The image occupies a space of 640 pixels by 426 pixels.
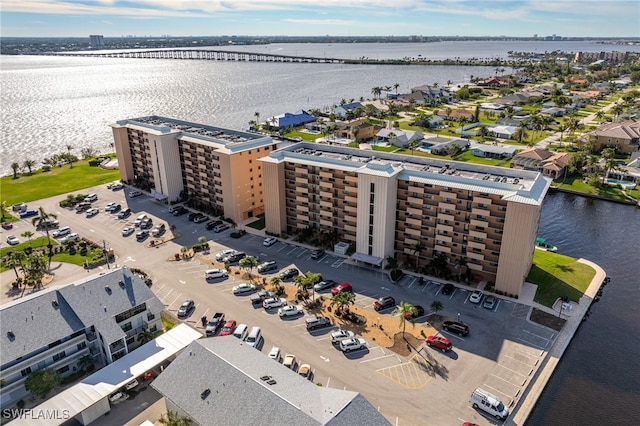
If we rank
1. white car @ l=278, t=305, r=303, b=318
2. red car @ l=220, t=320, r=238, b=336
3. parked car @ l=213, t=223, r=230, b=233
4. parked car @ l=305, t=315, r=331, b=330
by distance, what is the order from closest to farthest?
red car @ l=220, t=320, r=238, b=336
parked car @ l=305, t=315, r=331, b=330
white car @ l=278, t=305, r=303, b=318
parked car @ l=213, t=223, r=230, b=233

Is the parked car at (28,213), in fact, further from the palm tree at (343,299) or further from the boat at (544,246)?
the boat at (544,246)

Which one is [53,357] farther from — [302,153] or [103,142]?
[103,142]

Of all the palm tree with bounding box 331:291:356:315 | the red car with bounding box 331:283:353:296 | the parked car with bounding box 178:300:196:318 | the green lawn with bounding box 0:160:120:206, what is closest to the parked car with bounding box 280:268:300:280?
the red car with bounding box 331:283:353:296

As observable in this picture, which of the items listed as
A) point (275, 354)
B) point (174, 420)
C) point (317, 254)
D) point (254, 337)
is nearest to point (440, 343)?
point (275, 354)

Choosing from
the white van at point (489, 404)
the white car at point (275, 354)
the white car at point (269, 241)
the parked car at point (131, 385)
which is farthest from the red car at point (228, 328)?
the white van at point (489, 404)

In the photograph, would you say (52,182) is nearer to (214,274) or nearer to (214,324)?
(214,274)

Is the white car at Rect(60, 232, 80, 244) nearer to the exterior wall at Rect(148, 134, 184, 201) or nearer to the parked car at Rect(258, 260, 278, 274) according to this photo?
the exterior wall at Rect(148, 134, 184, 201)

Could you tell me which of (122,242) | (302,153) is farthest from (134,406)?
(302,153)
